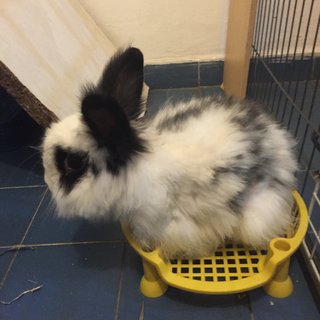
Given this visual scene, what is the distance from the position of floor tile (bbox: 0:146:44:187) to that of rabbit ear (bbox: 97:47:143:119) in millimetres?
820

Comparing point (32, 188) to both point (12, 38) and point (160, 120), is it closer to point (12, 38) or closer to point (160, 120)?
point (12, 38)

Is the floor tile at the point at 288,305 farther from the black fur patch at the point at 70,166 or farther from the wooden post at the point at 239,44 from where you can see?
the wooden post at the point at 239,44

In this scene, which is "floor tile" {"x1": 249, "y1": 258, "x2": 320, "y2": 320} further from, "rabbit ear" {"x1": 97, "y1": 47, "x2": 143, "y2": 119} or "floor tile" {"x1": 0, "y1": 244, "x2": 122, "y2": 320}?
"rabbit ear" {"x1": 97, "y1": 47, "x2": 143, "y2": 119}

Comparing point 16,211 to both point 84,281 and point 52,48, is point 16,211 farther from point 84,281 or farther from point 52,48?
point 52,48

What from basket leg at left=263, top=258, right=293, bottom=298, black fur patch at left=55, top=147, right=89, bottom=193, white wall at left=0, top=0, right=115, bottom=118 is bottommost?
basket leg at left=263, top=258, right=293, bottom=298

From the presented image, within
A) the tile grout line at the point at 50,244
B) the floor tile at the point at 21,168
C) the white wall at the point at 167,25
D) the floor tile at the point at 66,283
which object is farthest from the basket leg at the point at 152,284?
the white wall at the point at 167,25

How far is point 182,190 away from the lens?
1064mm

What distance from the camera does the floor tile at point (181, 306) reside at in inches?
46.7

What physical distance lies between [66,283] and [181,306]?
0.40 metres

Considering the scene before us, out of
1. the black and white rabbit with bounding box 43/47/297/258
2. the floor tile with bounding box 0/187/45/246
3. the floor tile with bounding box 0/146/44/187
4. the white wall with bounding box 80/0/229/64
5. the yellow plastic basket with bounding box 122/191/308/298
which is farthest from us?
the white wall with bounding box 80/0/229/64

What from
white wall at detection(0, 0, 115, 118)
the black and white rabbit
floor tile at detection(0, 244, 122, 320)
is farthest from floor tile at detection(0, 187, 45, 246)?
the black and white rabbit

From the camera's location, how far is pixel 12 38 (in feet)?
5.27

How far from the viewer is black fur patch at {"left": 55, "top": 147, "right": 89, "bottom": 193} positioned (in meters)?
1.01

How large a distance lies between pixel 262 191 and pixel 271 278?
10.2 inches
